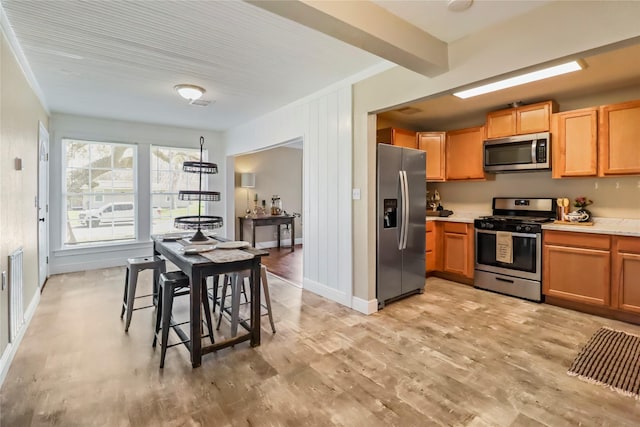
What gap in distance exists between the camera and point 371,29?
2.03 metres

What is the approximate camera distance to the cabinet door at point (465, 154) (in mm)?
4410

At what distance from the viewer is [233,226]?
6473mm

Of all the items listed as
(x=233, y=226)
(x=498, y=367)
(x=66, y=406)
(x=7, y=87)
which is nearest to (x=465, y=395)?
(x=498, y=367)

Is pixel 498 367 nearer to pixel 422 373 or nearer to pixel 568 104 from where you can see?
pixel 422 373

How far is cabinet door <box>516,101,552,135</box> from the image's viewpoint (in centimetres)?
371

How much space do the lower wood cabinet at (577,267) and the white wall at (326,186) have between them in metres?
2.23

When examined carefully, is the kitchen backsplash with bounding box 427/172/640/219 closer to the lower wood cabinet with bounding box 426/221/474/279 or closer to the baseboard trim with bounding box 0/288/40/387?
the lower wood cabinet with bounding box 426/221/474/279

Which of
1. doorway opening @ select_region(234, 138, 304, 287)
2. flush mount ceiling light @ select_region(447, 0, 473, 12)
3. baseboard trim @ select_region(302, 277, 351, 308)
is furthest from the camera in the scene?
doorway opening @ select_region(234, 138, 304, 287)

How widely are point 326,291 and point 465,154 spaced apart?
2766 millimetres

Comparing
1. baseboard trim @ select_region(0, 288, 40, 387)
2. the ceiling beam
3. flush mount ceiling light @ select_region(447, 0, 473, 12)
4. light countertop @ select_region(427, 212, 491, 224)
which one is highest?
flush mount ceiling light @ select_region(447, 0, 473, 12)

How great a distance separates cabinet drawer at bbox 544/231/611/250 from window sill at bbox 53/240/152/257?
238 inches

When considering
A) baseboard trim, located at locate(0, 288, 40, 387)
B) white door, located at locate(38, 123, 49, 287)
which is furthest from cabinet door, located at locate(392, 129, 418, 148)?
white door, located at locate(38, 123, 49, 287)

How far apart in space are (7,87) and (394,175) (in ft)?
11.3

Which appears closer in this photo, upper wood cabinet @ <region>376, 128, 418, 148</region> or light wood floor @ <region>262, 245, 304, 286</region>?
upper wood cabinet @ <region>376, 128, 418, 148</region>
